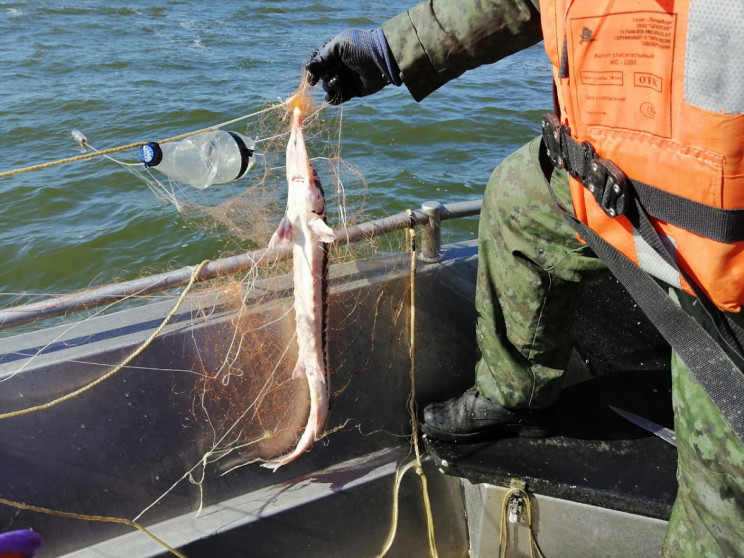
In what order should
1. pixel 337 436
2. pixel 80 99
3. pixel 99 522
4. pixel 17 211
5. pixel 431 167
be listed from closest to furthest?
pixel 99 522 < pixel 337 436 < pixel 17 211 < pixel 431 167 < pixel 80 99

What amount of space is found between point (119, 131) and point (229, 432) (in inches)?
274

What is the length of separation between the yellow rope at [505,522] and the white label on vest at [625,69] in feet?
5.32

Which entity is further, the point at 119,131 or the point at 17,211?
the point at 119,131

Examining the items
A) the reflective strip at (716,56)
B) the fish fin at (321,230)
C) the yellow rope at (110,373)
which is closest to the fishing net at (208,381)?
the yellow rope at (110,373)

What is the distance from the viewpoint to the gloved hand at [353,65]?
265 cm

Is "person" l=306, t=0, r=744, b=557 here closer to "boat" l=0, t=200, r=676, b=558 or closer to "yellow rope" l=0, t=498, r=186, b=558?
"boat" l=0, t=200, r=676, b=558

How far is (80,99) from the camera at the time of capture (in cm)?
A: 977

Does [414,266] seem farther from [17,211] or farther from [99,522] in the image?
[17,211]

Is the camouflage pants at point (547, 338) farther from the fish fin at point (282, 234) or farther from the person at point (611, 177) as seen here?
the fish fin at point (282, 234)

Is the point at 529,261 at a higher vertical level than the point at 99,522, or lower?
higher

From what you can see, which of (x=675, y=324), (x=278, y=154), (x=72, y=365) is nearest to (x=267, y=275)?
(x=278, y=154)

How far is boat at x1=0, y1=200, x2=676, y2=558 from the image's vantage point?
2676mm

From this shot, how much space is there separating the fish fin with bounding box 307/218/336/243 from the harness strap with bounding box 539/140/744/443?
92 cm

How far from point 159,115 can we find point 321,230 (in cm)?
766
